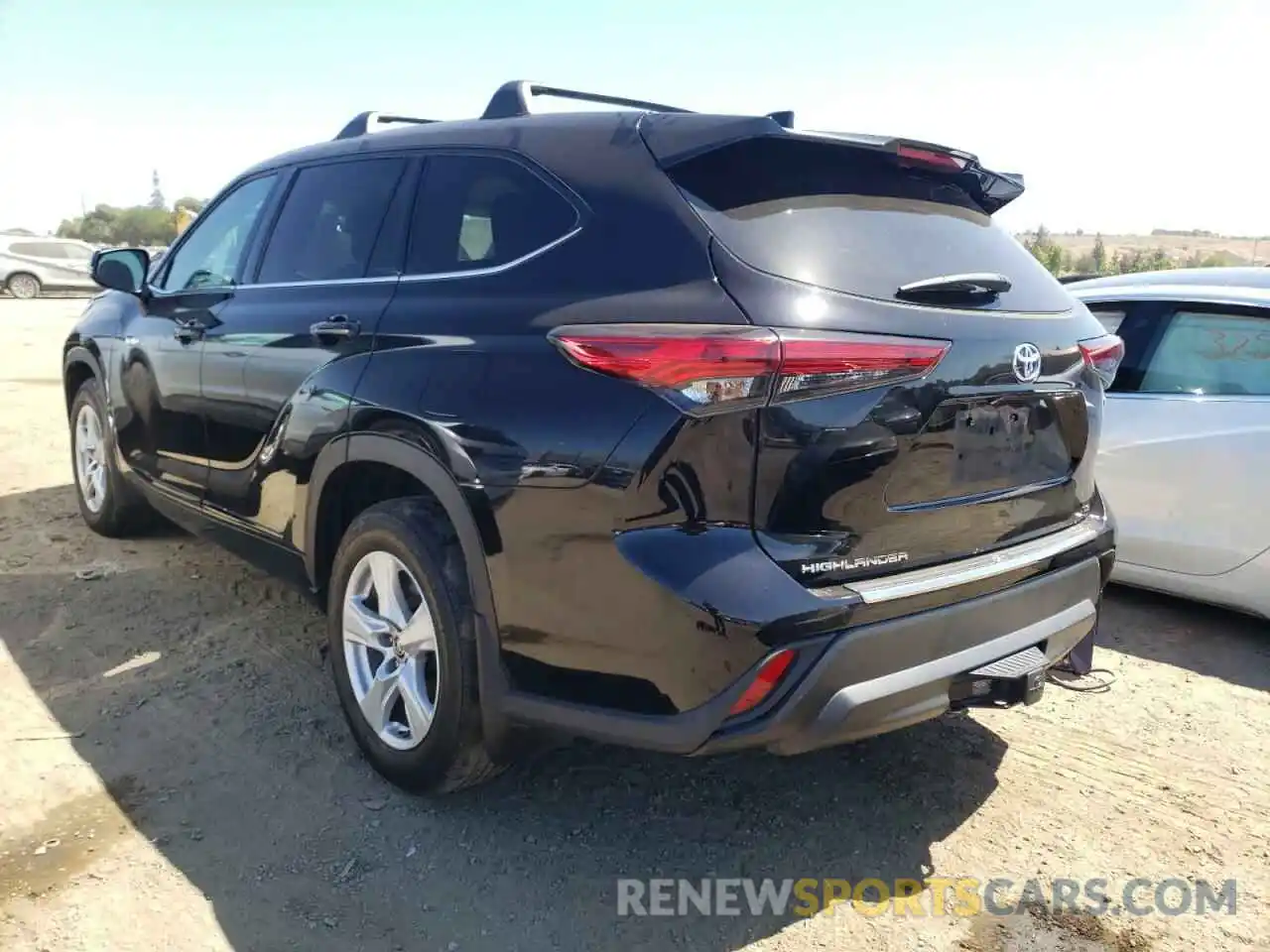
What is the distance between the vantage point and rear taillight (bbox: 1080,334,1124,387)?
2.79 meters

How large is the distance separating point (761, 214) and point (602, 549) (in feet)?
2.87

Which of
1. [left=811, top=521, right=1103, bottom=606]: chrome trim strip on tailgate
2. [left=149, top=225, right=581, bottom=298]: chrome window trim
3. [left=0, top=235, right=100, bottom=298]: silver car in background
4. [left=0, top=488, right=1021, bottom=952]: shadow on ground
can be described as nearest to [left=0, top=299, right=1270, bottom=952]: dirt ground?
[left=0, top=488, right=1021, bottom=952]: shadow on ground

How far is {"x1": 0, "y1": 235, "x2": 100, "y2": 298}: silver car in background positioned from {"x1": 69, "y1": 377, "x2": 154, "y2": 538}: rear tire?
24.8m

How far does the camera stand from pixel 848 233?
8.06ft

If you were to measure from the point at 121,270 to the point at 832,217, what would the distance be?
3.57 m

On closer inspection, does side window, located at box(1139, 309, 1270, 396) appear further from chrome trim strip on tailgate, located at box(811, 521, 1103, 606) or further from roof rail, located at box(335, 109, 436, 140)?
roof rail, located at box(335, 109, 436, 140)

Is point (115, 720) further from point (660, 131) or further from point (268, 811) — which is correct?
point (660, 131)

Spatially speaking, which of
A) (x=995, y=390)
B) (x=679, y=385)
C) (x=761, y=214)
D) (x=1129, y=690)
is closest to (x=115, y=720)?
(x=679, y=385)

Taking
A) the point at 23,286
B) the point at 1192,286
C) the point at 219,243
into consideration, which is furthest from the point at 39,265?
the point at 1192,286

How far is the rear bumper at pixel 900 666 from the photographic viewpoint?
2.17 meters

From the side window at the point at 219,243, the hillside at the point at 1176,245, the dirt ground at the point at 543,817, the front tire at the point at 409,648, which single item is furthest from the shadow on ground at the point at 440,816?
the hillside at the point at 1176,245

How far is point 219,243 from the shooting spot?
424cm

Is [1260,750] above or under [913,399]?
under

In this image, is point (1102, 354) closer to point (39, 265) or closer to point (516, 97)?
point (516, 97)
